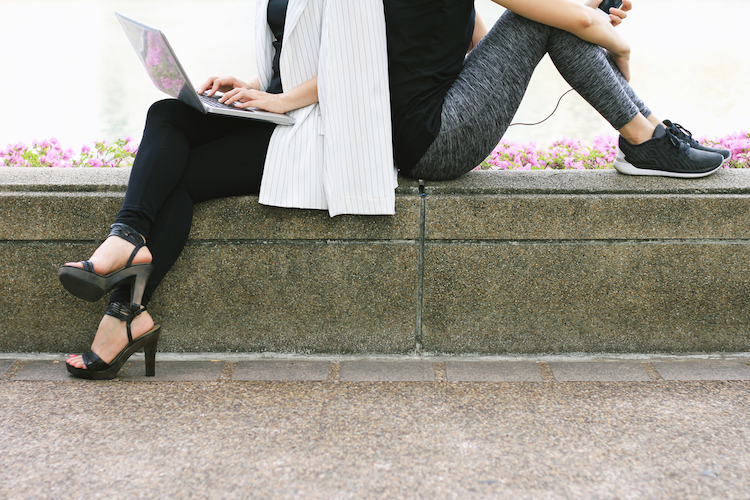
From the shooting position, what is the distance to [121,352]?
233 cm

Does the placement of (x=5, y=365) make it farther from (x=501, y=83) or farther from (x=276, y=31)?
(x=501, y=83)

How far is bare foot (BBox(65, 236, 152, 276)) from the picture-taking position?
2.14 metres

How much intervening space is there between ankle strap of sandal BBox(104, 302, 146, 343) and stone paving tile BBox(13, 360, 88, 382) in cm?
30

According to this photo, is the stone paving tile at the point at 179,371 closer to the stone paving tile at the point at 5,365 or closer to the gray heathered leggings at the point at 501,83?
the stone paving tile at the point at 5,365

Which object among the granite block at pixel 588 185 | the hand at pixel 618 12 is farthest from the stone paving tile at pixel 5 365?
the hand at pixel 618 12

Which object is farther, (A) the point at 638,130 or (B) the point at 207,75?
(B) the point at 207,75

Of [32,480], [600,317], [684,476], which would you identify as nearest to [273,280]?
[32,480]

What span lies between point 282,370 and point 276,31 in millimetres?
1294

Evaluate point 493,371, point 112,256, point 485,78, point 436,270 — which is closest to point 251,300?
point 112,256

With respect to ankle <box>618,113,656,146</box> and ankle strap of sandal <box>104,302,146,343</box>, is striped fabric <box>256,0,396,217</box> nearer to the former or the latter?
ankle strap of sandal <box>104,302,146,343</box>

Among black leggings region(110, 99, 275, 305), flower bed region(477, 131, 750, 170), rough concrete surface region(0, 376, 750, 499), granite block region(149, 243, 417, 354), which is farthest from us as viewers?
flower bed region(477, 131, 750, 170)

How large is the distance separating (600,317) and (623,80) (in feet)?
2.98

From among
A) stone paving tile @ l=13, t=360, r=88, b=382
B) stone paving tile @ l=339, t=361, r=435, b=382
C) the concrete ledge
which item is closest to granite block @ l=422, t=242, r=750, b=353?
the concrete ledge

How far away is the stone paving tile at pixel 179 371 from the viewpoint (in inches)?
94.5
